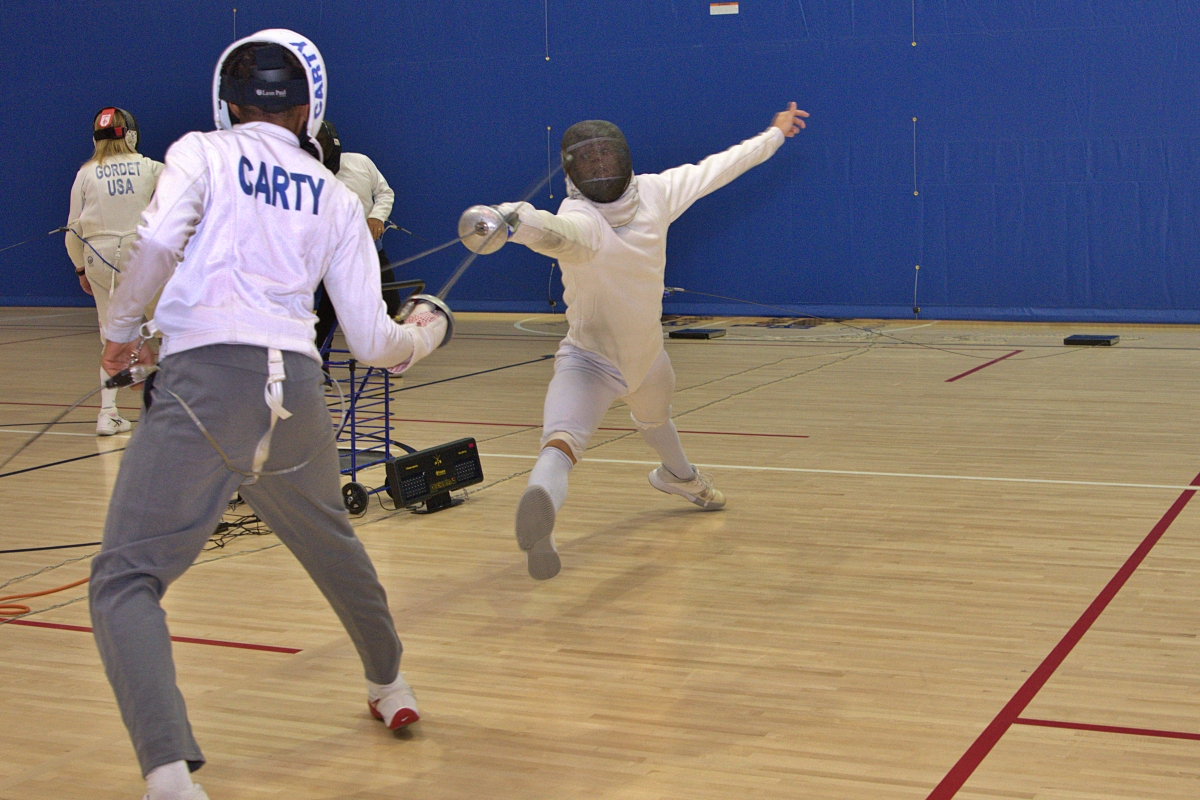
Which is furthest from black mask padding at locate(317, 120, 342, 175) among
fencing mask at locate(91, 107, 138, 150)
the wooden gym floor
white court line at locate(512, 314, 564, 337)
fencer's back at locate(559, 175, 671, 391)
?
white court line at locate(512, 314, 564, 337)

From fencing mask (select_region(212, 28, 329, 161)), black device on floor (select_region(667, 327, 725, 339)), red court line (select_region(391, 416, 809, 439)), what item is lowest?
black device on floor (select_region(667, 327, 725, 339))

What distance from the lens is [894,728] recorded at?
6.94 ft

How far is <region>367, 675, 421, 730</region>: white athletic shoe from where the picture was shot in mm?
2139

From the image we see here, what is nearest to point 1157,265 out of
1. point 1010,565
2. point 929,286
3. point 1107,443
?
point 929,286

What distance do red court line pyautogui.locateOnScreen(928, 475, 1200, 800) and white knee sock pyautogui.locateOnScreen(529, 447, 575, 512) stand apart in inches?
41.6

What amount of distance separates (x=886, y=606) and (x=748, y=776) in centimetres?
97

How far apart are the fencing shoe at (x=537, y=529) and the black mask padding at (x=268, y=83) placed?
1.09m

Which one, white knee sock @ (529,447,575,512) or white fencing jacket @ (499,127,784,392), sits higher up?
white fencing jacket @ (499,127,784,392)

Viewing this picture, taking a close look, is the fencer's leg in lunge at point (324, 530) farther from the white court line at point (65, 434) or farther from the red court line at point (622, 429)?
the white court line at point (65, 434)

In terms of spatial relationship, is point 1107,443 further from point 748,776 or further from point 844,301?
point 844,301

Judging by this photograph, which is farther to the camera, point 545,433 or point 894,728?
point 545,433

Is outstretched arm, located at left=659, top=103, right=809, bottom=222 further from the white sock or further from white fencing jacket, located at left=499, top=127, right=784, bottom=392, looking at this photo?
the white sock

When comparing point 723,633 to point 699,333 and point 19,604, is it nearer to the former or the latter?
point 19,604

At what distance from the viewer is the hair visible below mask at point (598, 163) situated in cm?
306
